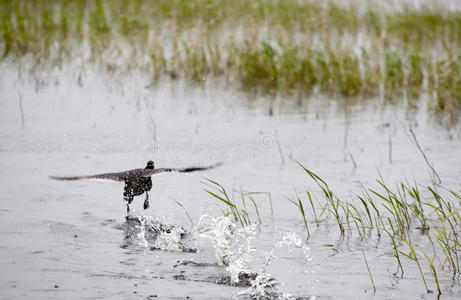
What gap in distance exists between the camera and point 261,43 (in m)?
12.1

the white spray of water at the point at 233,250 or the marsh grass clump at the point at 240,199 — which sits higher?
the marsh grass clump at the point at 240,199

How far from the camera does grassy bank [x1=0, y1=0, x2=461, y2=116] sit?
11867 mm

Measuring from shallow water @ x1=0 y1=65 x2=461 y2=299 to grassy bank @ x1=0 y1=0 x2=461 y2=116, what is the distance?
681 millimetres

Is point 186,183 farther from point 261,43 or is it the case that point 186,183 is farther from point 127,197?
point 261,43

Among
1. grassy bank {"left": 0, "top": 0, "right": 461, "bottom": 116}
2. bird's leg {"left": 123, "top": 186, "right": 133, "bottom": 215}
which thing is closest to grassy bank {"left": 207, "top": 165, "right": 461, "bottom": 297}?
bird's leg {"left": 123, "top": 186, "right": 133, "bottom": 215}

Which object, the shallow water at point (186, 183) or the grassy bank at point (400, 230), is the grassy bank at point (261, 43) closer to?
the shallow water at point (186, 183)

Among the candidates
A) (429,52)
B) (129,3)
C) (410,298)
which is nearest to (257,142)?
(410,298)

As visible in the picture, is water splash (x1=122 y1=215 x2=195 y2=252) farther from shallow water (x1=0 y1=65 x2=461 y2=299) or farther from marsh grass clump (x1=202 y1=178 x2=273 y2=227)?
marsh grass clump (x1=202 y1=178 x2=273 y2=227)

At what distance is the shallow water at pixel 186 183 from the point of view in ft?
15.5

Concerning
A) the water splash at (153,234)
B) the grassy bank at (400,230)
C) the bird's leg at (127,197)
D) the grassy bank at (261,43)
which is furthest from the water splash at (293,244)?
the grassy bank at (261,43)

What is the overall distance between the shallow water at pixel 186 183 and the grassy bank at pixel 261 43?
0.68 metres

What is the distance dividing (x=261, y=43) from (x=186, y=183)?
17.8 feet

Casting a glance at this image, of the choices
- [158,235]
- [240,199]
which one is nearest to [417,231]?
[240,199]

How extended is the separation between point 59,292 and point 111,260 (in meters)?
0.67
